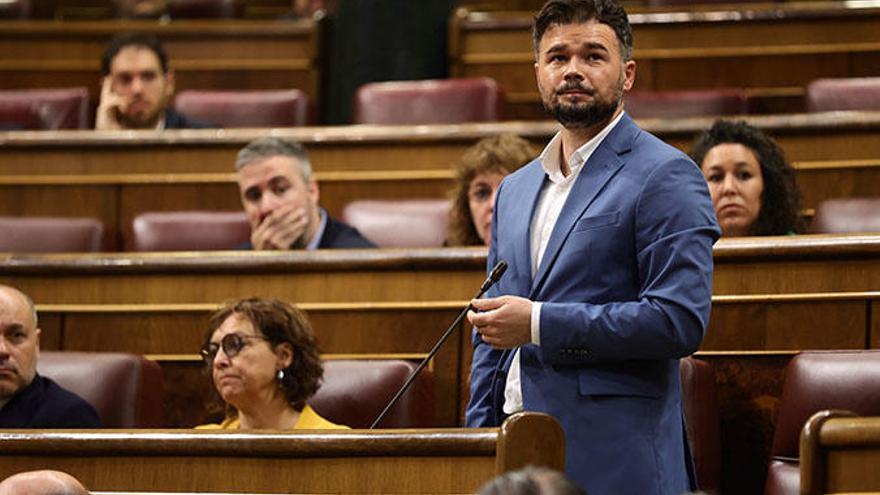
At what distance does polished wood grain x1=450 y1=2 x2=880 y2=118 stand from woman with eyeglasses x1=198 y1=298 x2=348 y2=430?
0.97m

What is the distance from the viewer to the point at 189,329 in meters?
1.44

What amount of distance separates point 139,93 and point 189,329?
608 mm

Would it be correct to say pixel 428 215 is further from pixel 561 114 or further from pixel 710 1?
pixel 710 1

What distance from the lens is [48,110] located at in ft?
6.89

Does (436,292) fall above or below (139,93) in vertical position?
below

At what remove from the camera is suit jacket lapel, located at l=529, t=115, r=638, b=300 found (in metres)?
0.93

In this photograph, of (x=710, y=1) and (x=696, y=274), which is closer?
(x=696, y=274)

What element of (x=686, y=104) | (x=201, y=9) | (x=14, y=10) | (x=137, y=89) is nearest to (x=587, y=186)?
(x=686, y=104)

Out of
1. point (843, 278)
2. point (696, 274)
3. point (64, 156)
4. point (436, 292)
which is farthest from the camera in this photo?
point (64, 156)

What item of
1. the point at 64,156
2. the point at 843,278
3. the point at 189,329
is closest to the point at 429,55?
the point at 64,156

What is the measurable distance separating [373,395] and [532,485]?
2.27ft

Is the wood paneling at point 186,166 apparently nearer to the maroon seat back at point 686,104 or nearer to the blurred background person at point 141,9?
the maroon seat back at point 686,104

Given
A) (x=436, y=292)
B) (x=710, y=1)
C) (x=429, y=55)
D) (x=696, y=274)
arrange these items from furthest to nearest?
(x=710, y=1)
(x=429, y=55)
(x=436, y=292)
(x=696, y=274)

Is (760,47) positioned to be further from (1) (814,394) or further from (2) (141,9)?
(2) (141,9)
